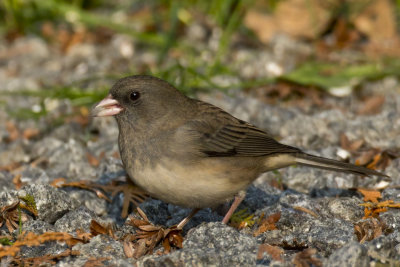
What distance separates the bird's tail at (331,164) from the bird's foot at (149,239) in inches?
35.9

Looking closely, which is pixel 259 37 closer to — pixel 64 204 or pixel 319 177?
pixel 319 177

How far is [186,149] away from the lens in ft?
Result: 10.9

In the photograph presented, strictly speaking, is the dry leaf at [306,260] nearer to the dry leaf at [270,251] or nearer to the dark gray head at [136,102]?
the dry leaf at [270,251]

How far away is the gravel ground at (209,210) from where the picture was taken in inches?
115

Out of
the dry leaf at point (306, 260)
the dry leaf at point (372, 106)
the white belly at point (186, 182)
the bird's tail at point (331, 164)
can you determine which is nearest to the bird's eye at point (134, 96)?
the white belly at point (186, 182)

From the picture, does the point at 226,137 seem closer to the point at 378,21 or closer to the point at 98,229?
the point at 98,229

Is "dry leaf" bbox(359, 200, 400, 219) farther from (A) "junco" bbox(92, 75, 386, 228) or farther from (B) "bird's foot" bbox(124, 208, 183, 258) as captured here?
(B) "bird's foot" bbox(124, 208, 183, 258)

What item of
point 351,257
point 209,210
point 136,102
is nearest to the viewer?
point 351,257

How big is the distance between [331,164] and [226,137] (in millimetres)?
646

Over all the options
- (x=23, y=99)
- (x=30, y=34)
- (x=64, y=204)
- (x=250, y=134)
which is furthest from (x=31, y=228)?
(x=30, y=34)

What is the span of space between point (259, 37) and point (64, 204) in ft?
12.1

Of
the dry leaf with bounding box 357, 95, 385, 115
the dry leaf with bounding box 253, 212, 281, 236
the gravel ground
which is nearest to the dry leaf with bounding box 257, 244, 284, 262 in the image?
the gravel ground

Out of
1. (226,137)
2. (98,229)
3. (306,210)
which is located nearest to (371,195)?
(306,210)

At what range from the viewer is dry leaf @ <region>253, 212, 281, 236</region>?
329 centimetres
